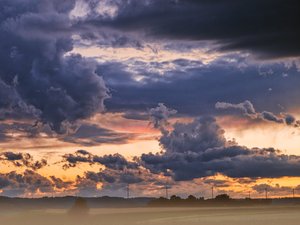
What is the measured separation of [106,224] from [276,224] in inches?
1961

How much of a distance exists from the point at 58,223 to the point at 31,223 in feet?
49.8

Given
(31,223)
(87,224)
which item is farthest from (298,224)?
(31,223)

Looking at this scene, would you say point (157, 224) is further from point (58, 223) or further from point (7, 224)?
point (7, 224)

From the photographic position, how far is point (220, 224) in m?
197

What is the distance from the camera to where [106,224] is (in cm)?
17612

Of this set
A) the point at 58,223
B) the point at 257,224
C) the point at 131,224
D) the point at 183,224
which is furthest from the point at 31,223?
the point at 257,224

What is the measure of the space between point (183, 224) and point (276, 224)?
2649cm

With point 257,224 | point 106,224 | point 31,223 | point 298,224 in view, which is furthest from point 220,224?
point 31,223

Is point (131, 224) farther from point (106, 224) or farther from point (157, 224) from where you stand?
point (106, 224)

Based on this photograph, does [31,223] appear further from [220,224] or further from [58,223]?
[220,224]

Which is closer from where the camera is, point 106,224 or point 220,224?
point 106,224

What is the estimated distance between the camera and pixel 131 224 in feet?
645

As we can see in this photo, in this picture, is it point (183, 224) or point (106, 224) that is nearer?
point (106, 224)

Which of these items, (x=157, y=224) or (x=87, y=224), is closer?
(x=87, y=224)
